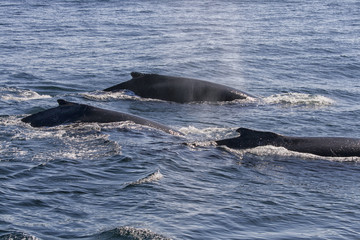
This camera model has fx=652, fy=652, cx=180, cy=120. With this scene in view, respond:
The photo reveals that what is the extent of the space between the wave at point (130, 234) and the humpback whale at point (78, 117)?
22.4 feet

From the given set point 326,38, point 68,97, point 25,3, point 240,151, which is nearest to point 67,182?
point 240,151

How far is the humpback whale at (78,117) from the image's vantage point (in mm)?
16406

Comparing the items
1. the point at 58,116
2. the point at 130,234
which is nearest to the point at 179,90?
the point at 58,116

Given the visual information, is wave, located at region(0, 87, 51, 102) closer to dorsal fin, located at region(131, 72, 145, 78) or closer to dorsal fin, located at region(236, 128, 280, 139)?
dorsal fin, located at region(131, 72, 145, 78)

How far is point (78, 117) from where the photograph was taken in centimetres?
1642

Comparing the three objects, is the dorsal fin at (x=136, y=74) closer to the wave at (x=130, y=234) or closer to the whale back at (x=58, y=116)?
the whale back at (x=58, y=116)

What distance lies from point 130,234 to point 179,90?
12136mm

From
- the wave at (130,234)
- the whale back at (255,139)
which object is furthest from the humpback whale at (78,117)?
the wave at (130,234)

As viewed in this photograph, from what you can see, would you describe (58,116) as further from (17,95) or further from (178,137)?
(17,95)

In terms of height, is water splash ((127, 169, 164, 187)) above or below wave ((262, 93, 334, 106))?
above

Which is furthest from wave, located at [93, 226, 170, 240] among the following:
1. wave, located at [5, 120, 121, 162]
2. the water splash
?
wave, located at [5, 120, 121, 162]

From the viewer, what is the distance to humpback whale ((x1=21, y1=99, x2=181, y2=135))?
16406 mm

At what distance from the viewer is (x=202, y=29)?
42.4 metres

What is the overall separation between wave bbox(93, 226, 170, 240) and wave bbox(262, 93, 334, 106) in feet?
42.3
